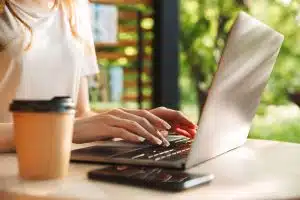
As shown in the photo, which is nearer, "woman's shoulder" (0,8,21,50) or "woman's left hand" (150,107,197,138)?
"woman's left hand" (150,107,197,138)

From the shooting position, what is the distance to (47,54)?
173 cm

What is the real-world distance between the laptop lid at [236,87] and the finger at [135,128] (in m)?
0.14

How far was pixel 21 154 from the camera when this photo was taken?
92 centimetres

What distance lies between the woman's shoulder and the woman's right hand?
41cm

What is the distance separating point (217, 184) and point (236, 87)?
0.72 feet

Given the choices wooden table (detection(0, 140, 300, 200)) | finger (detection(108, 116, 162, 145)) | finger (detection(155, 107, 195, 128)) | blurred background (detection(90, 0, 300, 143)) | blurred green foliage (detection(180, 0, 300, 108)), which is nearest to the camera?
wooden table (detection(0, 140, 300, 200))

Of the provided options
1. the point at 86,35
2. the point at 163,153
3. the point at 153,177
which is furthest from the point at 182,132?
the point at 86,35

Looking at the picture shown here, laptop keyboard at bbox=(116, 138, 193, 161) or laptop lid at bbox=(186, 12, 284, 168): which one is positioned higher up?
laptop lid at bbox=(186, 12, 284, 168)

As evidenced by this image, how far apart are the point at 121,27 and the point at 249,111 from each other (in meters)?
2.70

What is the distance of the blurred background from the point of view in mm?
3736

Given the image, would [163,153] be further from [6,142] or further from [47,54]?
[47,54]

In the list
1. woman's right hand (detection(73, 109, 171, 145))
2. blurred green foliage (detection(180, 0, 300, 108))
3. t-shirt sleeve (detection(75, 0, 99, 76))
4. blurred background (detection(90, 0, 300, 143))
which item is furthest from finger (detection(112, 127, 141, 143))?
blurred green foliage (detection(180, 0, 300, 108))

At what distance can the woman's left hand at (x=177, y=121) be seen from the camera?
4.46ft

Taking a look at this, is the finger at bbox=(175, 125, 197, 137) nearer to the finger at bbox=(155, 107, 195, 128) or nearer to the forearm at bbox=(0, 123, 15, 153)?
the finger at bbox=(155, 107, 195, 128)
